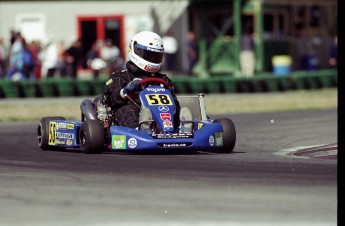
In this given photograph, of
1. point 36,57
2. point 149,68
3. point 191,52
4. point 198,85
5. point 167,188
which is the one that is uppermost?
point 191,52

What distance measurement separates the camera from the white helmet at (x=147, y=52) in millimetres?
12461

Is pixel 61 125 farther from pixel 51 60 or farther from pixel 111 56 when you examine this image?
pixel 111 56

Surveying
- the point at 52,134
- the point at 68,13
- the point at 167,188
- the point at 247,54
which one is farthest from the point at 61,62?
the point at 167,188

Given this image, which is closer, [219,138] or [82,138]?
[219,138]

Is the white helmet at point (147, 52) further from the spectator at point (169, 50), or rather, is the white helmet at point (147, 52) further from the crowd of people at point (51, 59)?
the spectator at point (169, 50)

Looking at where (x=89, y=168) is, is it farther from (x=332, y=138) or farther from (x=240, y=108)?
(x=240, y=108)

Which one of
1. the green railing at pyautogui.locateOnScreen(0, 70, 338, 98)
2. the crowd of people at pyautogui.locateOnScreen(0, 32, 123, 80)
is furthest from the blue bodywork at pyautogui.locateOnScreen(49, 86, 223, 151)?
the crowd of people at pyautogui.locateOnScreen(0, 32, 123, 80)

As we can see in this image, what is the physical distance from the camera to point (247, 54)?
119 feet

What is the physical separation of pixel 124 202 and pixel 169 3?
1203 inches

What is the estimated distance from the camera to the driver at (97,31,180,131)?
12078 millimetres

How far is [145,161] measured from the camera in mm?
10852

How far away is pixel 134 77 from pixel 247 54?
24008 mm

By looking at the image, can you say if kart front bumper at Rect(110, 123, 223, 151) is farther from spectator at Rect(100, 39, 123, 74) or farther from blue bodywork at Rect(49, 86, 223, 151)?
spectator at Rect(100, 39, 123, 74)

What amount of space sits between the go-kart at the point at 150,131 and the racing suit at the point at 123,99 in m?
0.08
